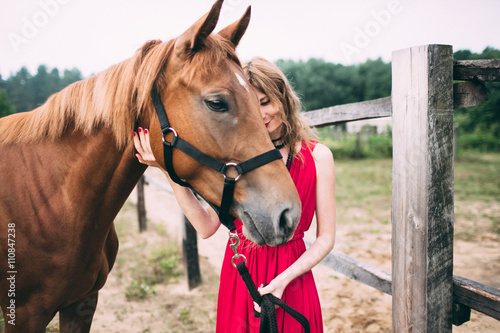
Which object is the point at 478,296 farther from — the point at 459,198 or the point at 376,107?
the point at 459,198

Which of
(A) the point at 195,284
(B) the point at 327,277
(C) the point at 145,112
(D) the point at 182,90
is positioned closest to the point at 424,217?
(D) the point at 182,90

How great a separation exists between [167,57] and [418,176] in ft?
4.66

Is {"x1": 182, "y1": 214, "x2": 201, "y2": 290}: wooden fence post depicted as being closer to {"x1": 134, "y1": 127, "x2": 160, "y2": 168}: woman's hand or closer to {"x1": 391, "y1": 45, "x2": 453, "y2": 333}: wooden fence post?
{"x1": 134, "y1": 127, "x2": 160, "y2": 168}: woman's hand

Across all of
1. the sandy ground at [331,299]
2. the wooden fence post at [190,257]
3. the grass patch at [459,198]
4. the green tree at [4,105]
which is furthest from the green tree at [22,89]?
the grass patch at [459,198]

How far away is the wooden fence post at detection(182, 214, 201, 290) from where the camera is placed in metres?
4.06

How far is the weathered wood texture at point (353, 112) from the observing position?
6.16ft

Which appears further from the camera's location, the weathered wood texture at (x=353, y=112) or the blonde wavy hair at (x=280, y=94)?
the weathered wood texture at (x=353, y=112)

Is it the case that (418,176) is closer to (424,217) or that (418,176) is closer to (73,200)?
(424,217)

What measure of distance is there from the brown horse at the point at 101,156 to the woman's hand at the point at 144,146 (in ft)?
0.15

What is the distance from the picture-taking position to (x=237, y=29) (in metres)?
1.62

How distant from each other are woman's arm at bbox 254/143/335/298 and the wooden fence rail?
0.43 meters

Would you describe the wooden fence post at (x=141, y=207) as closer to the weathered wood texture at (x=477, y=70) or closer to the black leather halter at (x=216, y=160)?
the black leather halter at (x=216, y=160)

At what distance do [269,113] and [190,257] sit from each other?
118 inches

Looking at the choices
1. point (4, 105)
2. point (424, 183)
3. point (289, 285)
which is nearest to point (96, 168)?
point (289, 285)
